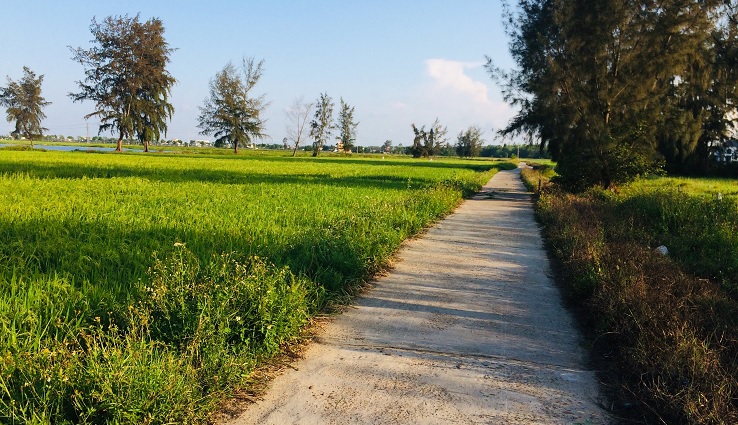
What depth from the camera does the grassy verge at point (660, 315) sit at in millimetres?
→ 3172

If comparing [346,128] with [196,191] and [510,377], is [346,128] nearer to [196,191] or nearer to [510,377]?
[196,191]

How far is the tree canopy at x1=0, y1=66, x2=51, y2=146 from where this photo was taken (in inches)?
2918

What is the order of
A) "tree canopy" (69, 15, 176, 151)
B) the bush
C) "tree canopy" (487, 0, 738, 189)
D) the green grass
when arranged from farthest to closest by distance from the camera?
"tree canopy" (69, 15, 176, 151)
"tree canopy" (487, 0, 738, 189)
the bush
the green grass

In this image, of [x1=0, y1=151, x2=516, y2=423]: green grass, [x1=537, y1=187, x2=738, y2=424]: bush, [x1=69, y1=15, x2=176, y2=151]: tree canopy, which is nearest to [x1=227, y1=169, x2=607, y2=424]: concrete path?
[x1=537, y1=187, x2=738, y2=424]: bush

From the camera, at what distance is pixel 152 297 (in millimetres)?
3869

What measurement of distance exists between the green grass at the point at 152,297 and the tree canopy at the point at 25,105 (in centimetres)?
7889

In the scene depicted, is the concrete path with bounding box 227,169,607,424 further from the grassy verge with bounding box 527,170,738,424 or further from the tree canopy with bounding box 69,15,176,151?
the tree canopy with bounding box 69,15,176,151

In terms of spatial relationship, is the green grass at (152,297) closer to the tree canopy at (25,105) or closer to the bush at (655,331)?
the bush at (655,331)

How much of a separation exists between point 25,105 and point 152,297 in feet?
289

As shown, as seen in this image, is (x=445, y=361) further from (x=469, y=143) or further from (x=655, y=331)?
(x=469, y=143)

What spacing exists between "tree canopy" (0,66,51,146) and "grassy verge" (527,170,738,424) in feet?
279

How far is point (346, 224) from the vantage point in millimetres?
8930

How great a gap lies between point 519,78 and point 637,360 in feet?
68.2

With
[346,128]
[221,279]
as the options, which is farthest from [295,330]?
[346,128]
